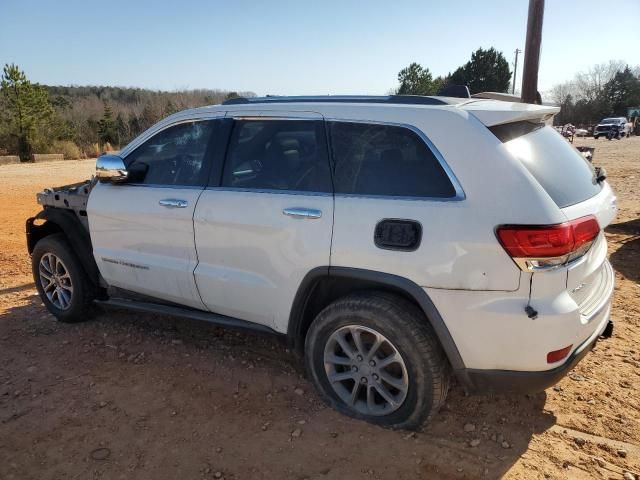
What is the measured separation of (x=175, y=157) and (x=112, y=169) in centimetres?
48

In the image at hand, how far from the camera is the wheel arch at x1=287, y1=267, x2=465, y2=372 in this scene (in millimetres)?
2537

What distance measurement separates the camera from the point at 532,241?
2283 millimetres

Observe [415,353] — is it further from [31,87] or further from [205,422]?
[31,87]

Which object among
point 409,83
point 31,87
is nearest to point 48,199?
point 31,87

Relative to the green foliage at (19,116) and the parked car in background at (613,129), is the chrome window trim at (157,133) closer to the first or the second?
the green foliage at (19,116)

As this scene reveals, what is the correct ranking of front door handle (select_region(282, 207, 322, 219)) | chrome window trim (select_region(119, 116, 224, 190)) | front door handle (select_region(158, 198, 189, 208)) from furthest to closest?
1. chrome window trim (select_region(119, 116, 224, 190))
2. front door handle (select_region(158, 198, 189, 208))
3. front door handle (select_region(282, 207, 322, 219))

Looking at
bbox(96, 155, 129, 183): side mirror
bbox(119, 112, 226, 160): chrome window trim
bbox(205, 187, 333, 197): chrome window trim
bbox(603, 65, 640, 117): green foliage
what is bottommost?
bbox(205, 187, 333, 197): chrome window trim

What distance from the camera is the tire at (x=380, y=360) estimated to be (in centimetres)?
264

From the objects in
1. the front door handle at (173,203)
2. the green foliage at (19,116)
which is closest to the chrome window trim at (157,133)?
the front door handle at (173,203)

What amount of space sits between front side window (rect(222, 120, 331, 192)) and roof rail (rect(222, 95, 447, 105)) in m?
0.23

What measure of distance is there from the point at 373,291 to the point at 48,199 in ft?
10.3

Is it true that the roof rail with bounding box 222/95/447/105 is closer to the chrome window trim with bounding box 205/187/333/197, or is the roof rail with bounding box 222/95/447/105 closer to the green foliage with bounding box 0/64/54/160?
the chrome window trim with bounding box 205/187/333/197

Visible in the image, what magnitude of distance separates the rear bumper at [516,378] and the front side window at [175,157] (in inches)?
81.7

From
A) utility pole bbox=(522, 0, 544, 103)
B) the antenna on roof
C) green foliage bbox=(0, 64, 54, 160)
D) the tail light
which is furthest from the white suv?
green foliage bbox=(0, 64, 54, 160)
